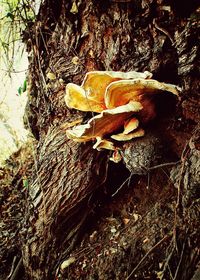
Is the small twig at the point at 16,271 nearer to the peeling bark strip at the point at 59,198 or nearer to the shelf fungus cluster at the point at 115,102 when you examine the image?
the peeling bark strip at the point at 59,198

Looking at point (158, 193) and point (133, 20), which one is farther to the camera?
point (158, 193)

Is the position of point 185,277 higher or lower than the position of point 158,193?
lower

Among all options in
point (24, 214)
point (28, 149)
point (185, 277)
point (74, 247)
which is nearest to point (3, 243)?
point (24, 214)

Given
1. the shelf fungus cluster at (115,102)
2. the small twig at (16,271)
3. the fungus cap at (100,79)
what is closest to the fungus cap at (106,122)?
the shelf fungus cluster at (115,102)

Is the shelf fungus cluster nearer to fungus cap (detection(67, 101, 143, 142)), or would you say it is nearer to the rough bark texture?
fungus cap (detection(67, 101, 143, 142))

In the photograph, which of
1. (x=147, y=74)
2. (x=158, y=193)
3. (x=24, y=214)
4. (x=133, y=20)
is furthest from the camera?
(x=24, y=214)

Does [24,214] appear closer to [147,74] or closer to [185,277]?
[185,277]
